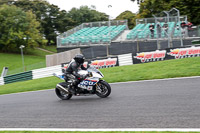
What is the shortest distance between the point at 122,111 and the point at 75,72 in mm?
2773

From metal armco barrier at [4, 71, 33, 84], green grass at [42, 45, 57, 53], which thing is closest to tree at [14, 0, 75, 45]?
green grass at [42, 45, 57, 53]

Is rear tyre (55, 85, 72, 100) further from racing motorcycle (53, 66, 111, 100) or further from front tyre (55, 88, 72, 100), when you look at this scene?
racing motorcycle (53, 66, 111, 100)

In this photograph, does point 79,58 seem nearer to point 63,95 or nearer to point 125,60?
point 63,95

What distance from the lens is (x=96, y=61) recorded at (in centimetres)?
2066

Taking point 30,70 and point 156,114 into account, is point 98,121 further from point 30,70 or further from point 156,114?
point 30,70

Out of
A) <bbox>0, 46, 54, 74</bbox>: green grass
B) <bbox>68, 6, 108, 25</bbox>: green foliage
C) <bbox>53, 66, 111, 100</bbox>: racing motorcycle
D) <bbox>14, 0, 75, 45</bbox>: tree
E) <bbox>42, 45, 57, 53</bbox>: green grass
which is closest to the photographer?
<bbox>53, 66, 111, 100</bbox>: racing motorcycle

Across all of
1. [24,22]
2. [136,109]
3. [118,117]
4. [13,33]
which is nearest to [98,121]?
[118,117]

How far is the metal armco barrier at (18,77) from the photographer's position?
2320 cm

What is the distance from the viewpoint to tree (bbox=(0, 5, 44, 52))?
178 ft

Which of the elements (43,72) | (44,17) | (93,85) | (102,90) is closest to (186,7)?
(43,72)

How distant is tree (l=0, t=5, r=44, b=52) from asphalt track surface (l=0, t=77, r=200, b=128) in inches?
1879

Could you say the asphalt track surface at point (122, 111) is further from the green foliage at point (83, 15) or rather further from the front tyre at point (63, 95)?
the green foliage at point (83, 15)

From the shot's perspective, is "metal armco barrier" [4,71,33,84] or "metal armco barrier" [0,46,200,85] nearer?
"metal armco barrier" [0,46,200,85]

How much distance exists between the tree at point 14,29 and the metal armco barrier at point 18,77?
1255 inches
